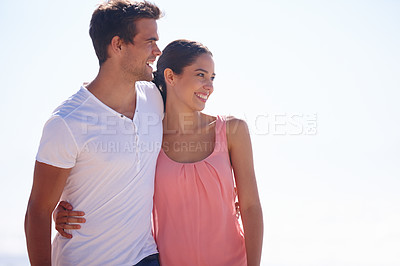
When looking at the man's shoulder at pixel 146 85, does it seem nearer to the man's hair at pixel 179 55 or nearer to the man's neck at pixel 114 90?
the man's hair at pixel 179 55

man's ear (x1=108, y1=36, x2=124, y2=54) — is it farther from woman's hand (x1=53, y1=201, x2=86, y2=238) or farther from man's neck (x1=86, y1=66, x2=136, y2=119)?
woman's hand (x1=53, y1=201, x2=86, y2=238)

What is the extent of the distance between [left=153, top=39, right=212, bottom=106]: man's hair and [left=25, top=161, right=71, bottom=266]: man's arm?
3.84ft

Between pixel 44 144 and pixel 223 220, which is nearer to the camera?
pixel 44 144

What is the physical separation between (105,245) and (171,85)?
1.29 meters

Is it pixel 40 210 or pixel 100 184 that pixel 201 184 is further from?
pixel 40 210

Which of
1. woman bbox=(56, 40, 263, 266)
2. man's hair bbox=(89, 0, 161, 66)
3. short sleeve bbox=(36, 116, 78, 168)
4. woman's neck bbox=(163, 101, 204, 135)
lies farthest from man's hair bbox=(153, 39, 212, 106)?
short sleeve bbox=(36, 116, 78, 168)

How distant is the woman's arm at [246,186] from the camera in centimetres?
287

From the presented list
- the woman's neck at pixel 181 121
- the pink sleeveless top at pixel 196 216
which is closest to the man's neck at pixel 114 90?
the woman's neck at pixel 181 121

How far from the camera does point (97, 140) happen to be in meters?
2.62

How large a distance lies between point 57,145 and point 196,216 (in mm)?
986

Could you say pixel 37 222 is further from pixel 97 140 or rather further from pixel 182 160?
pixel 182 160

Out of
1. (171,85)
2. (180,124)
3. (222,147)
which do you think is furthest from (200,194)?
(171,85)

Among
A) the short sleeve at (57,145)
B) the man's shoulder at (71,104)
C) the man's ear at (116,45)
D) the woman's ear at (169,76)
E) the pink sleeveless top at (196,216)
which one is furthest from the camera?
the woman's ear at (169,76)

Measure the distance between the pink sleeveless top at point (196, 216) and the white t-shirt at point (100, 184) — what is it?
150 millimetres
